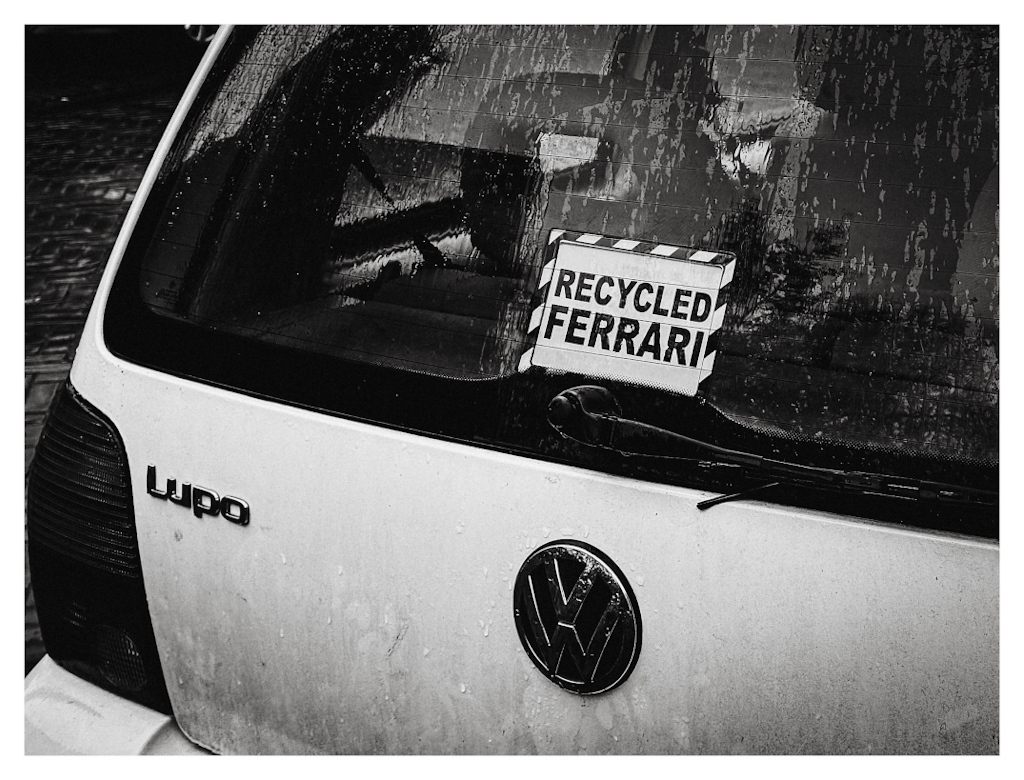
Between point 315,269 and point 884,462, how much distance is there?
3.04 ft

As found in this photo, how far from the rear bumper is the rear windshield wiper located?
926 mm

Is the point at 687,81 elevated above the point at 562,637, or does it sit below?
above

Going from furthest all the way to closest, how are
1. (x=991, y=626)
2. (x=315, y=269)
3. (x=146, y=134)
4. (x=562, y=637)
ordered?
(x=146, y=134)
(x=315, y=269)
(x=562, y=637)
(x=991, y=626)

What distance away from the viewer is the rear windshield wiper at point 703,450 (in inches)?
48.2

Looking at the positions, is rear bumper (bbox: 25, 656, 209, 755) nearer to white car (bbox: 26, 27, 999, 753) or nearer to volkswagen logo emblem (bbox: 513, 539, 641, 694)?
white car (bbox: 26, 27, 999, 753)

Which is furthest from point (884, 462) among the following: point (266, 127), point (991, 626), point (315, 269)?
point (266, 127)

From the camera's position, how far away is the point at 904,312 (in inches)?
50.0

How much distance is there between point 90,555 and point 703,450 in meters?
1.08

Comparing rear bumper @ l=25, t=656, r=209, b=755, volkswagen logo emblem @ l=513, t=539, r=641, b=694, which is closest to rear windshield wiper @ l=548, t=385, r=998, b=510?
volkswagen logo emblem @ l=513, t=539, r=641, b=694

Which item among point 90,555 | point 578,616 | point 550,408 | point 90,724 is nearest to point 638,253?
point 550,408

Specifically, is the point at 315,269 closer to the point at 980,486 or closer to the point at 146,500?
the point at 146,500

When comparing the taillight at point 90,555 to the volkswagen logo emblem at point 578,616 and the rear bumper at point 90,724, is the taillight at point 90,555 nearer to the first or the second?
the rear bumper at point 90,724

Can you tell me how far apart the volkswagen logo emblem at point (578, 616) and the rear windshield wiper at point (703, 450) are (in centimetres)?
16

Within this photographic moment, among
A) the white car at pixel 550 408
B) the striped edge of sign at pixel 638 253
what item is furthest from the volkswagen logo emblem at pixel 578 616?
the striped edge of sign at pixel 638 253
